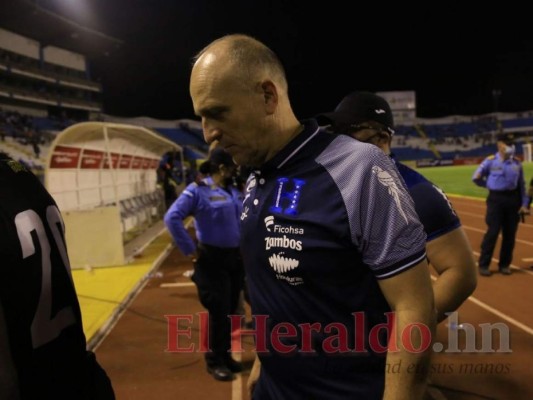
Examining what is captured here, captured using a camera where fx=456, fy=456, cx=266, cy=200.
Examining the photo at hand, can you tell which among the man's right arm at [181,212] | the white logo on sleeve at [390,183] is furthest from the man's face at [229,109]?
the man's right arm at [181,212]

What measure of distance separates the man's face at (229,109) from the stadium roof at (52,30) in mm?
40802

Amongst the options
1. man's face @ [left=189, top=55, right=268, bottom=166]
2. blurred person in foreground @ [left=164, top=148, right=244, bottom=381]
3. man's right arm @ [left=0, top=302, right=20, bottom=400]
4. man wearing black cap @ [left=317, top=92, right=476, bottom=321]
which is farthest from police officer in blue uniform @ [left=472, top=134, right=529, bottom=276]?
man's right arm @ [left=0, top=302, right=20, bottom=400]

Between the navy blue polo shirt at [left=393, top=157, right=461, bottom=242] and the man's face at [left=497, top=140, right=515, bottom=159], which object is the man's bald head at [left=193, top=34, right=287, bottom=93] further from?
the man's face at [left=497, top=140, right=515, bottom=159]

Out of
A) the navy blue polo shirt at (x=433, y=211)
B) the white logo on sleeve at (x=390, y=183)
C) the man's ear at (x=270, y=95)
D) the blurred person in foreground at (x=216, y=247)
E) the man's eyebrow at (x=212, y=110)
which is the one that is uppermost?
the man's ear at (x=270, y=95)

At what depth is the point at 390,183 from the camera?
1283 millimetres

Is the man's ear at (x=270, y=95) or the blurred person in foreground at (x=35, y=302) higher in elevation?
the man's ear at (x=270, y=95)

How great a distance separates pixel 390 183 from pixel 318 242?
0.87 ft

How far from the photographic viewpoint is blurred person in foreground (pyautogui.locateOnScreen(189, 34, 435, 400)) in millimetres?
1258

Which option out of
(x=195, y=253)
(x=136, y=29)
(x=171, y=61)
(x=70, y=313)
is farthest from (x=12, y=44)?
(x=70, y=313)

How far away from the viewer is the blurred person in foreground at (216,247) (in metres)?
4.38

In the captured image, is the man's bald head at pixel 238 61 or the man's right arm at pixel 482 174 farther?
the man's right arm at pixel 482 174

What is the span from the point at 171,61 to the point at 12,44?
19244 millimetres

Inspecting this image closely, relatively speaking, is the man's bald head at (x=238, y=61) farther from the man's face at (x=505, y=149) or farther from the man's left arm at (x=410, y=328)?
the man's face at (x=505, y=149)

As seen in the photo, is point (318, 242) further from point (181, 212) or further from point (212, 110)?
point (181, 212)
